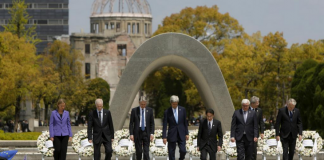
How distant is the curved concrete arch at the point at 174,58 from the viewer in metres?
28.2

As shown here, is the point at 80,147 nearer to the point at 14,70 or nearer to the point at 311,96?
the point at 311,96

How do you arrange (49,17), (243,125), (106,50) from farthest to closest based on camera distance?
(49,17) → (106,50) → (243,125)

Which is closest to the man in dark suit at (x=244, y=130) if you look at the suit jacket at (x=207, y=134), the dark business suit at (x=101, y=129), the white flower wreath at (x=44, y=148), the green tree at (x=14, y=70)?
the suit jacket at (x=207, y=134)

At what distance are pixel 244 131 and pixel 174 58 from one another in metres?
11.3

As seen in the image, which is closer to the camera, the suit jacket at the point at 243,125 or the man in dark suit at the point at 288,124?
the suit jacket at the point at 243,125

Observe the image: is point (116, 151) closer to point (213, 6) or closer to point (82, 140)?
point (82, 140)

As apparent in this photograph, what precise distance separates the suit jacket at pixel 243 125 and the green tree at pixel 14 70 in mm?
31956

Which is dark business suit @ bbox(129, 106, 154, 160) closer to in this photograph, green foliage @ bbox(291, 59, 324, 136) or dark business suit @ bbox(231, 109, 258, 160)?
dark business suit @ bbox(231, 109, 258, 160)

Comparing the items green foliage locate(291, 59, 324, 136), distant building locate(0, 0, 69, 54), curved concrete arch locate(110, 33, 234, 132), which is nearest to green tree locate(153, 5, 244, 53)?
green foliage locate(291, 59, 324, 136)

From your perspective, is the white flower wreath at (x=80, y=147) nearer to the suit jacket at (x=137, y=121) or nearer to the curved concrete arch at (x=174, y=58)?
the curved concrete arch at (x=174, y=58)

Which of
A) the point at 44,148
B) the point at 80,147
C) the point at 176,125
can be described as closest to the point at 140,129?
the point at 176,125

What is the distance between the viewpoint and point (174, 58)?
29.1m

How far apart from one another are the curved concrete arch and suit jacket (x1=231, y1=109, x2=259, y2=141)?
9.99 meters

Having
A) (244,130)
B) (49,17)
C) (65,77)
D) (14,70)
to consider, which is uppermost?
(49,17)
